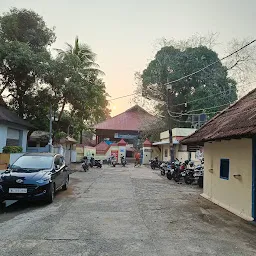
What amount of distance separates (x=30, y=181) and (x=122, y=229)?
364cm

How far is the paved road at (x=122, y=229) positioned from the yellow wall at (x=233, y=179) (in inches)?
15.4

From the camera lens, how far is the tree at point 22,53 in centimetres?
1836

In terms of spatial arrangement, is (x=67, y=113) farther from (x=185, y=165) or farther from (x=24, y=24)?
(x=185, y=165)

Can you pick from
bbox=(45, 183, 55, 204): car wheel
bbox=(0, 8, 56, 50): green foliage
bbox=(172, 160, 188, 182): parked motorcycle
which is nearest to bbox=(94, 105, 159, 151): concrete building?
bbox=(0, 8, 56, 50): green foliage

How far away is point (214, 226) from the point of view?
23.0 ft

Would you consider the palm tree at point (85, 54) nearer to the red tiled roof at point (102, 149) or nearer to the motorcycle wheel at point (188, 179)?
the red tiled roof at point (102, 149)

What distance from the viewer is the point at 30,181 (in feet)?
28.6

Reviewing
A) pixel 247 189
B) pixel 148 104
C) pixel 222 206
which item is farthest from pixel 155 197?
pixel 148 104

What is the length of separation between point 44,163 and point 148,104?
2494cm

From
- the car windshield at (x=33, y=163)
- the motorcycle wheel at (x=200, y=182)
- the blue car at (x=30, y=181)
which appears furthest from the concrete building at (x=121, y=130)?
the blue car at (x=30, y=181)

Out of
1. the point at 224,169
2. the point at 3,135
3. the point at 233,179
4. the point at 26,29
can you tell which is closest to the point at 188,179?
the point at 224,169

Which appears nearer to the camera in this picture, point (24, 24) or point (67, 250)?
point (67, 250)

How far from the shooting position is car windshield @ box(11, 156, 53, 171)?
999cm

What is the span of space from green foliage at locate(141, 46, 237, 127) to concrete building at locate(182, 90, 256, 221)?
18.4 m
